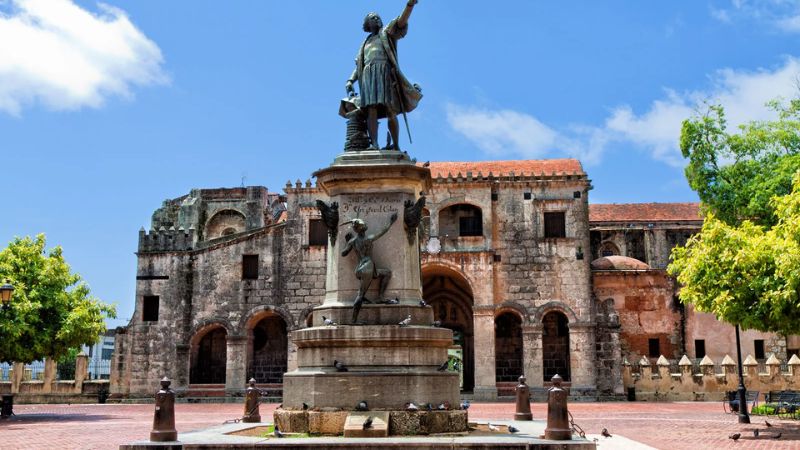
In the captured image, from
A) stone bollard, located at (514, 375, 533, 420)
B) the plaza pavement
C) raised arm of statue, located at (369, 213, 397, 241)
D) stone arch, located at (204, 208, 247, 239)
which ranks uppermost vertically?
stone arch, located at (204, 208, 247, 239)

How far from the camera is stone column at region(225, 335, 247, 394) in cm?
3544

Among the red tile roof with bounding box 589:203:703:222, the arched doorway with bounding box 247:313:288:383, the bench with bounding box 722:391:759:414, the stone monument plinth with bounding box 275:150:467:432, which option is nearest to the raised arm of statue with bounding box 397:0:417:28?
the stone monument plinth with bounding box 275:150:467:432

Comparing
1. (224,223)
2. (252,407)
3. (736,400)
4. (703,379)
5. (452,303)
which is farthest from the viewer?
(224,223)

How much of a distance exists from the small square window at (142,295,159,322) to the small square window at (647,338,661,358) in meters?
22.7

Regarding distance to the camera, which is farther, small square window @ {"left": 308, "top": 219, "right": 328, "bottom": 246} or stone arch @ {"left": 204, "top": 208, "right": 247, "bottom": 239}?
stone arch @ {"left": 204, "top": 208, "right": 247, "bottom": 239}

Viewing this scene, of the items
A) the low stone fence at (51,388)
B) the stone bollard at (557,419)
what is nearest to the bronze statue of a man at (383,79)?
the stone bollard at (557,419)

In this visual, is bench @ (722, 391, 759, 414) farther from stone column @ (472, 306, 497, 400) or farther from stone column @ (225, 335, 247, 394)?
stone column @ (225, 335, 247, 394)

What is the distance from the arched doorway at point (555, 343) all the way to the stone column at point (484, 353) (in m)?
3.07

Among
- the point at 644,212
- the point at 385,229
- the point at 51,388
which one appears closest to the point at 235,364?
the point at 51,388

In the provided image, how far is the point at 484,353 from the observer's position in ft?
113

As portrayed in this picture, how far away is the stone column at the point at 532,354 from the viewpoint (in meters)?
33.9

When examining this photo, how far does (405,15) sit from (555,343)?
26025mm

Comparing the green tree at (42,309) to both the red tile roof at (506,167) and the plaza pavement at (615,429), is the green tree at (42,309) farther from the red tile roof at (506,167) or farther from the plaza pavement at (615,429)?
the red tile roof at (506,167)

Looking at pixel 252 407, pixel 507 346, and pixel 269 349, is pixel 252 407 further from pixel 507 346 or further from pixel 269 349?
pixel 507 346
